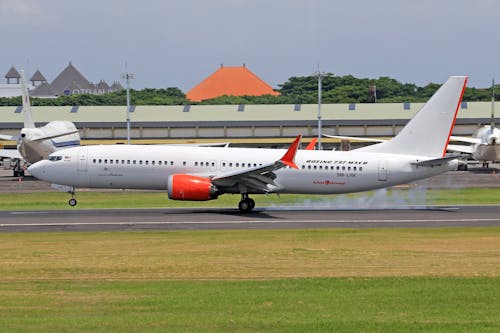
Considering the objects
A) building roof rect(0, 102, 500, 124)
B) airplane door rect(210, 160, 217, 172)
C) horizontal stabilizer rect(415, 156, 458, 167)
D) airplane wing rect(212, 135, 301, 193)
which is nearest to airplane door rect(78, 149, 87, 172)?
airplane door rect(210, 160, 217, 172)

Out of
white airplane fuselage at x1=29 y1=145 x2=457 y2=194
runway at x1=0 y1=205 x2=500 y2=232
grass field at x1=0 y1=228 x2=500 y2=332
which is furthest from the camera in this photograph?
white airplane fuselage at x1=29 y1=145 x2=457 y2=194

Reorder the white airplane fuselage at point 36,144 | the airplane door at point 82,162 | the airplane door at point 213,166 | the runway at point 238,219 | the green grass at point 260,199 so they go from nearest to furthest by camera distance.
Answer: the runway at point 238,219, the airplane door at point 213,166, the airplane door at point 82,162, the green grass at point 260,199, the white airplane fuselage at point 36,144

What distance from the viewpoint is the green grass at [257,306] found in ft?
62.1

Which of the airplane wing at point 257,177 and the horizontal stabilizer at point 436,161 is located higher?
the horizontal stabilizer at point 436,161

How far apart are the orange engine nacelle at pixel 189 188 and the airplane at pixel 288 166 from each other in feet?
3.65

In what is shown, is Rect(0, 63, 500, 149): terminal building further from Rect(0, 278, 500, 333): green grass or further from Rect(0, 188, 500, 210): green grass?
Rect(0, 278, 500, 333): green grass

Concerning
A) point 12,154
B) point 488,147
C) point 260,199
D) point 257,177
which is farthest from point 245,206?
point 488,147

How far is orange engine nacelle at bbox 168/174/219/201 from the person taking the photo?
4456 cm

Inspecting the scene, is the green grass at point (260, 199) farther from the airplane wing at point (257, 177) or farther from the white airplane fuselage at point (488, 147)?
the white airplane fuselage at point (488, 147)

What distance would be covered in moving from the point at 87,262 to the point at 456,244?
46.5ft

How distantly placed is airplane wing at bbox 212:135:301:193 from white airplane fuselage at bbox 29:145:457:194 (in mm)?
519

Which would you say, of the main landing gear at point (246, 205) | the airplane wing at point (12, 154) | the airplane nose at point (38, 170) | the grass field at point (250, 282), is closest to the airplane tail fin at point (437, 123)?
the main landing gear at point (246, 205)

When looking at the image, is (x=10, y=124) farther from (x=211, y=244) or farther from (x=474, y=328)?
(x=474, y=328)

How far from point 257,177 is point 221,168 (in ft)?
8.13
